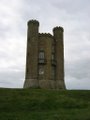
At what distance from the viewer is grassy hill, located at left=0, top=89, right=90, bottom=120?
23.2 meters

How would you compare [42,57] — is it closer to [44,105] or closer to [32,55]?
[32,55]

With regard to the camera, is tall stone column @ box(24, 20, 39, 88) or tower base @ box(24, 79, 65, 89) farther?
tall stone column @ box(24, 20, 39, 88)

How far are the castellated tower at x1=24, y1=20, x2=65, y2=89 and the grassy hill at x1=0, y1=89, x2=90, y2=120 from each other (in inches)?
832

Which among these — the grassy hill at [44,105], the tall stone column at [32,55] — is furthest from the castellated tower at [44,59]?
the grassy hill at [44,105]

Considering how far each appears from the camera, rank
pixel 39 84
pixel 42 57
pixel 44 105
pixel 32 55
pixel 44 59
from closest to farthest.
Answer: pixel 44 105
pixel 39 84
pixel 32 55
pixel 44 59
pixel 42 57

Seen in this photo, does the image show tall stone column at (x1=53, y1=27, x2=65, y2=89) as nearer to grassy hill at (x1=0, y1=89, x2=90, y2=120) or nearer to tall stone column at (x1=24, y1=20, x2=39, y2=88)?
tall stone column at (x1=24, y1=20, x2=39, y2=88)

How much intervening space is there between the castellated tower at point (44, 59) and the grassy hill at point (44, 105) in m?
21.1

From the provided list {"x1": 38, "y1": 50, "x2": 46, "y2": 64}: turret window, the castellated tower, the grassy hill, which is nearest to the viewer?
the grassy hill

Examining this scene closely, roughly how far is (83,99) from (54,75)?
88.4ft

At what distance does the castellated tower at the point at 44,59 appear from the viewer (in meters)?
57.6

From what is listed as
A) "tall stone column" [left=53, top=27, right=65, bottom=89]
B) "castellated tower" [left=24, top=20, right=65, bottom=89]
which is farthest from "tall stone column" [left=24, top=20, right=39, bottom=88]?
"tall stone column" [left=53, top=27, right=65, bottom=89]

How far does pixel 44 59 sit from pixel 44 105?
30.2 m

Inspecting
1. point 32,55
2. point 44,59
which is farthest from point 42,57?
point 32,55

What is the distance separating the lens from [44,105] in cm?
2925
